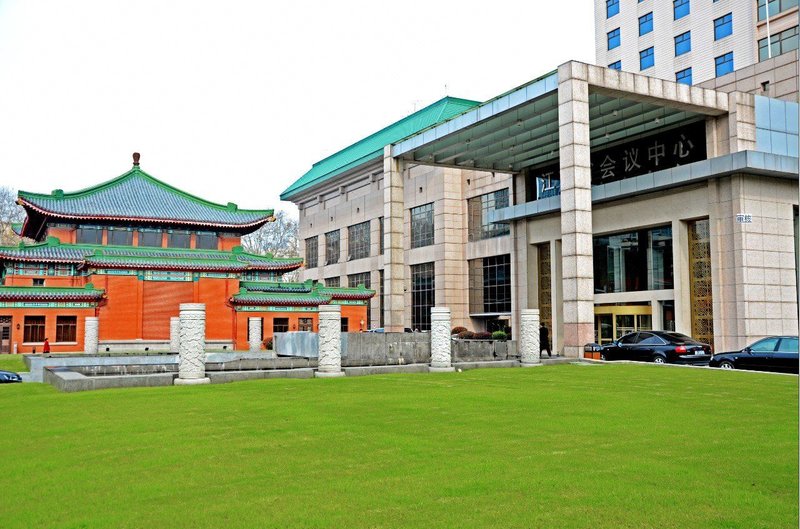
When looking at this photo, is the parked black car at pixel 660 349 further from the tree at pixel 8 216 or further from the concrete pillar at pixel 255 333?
the tree at pixel 8 216

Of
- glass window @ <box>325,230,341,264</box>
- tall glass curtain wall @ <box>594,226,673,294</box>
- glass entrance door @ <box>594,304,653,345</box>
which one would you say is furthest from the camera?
glass window @ <box>325,230,341,264</box>

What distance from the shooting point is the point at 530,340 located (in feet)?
71.2

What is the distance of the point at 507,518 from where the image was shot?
5113 millimetres

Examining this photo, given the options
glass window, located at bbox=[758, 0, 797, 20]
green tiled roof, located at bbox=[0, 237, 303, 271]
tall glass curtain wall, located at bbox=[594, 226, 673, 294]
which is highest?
glass window, located at bbox=[758, 0, 797, 20]

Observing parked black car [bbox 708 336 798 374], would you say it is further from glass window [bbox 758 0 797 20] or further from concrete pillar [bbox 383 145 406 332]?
glass window [bbox 758 0 797 20]

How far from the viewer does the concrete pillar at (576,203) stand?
2517 centimetres

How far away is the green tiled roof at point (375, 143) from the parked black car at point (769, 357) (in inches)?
1050

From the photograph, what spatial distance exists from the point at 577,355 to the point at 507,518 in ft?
66.9

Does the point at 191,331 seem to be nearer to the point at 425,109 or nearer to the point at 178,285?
the point at 178,285

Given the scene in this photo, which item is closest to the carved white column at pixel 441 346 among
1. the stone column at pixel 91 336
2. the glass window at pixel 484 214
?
the stone column at pixel 91 336

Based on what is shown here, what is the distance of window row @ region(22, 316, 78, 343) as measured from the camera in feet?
128

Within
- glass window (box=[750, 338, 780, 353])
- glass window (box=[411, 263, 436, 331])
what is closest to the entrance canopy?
glass window (box=[750, 338, 780, 353])

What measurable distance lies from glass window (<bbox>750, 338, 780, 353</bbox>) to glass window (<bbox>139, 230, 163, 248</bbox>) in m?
36.9

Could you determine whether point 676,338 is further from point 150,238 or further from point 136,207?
point 136,207
